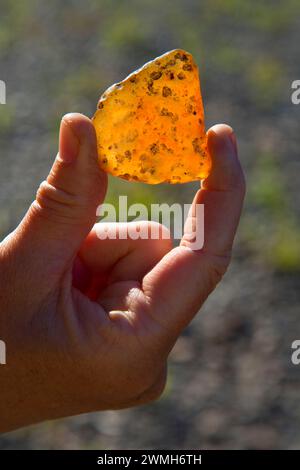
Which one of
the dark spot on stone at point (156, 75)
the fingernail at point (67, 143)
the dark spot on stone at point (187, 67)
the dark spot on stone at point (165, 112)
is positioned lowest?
the fingernail at point (67, 143)

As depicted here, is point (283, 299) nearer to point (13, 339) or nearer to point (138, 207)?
point (138, 207)

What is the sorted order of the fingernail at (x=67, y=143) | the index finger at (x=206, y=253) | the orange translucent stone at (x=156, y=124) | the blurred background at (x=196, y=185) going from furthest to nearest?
the blurred background at (x=196, y=185) → the index finger at (x=206, y=253) → the orange translucent stone at (x=156, y=124) → the fingernail at (x=67, y=143)

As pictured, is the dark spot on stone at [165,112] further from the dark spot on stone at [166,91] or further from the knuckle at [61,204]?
the knuckle at [61,204]

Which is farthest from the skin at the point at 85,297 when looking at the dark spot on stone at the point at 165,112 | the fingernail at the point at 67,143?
the dark spot on stone at the point at 165,112

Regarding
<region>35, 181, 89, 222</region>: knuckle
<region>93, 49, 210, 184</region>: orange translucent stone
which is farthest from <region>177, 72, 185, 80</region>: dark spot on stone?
<region>35, 181, 89, 222</region>: knuckle

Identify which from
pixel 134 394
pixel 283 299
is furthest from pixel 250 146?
pixel 134 394

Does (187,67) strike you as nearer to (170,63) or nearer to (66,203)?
(170,63)

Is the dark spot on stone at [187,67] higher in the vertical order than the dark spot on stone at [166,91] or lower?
higher

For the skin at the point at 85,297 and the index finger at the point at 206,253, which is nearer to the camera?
the skin at the point at 85,297
